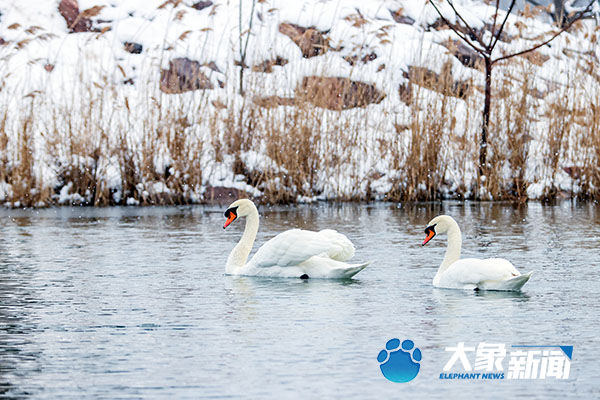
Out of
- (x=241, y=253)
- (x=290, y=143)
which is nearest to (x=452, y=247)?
(x=241, y=253)

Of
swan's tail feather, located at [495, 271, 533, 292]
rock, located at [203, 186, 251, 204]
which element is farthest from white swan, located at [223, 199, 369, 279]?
rock, located at [203, 186, 251, 204]

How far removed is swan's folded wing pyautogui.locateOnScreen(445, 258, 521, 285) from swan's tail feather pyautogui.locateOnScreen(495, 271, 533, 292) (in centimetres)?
5

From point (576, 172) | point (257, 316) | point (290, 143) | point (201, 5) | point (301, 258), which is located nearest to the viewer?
point (257, 316)

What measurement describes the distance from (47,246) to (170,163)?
5106 millimetres

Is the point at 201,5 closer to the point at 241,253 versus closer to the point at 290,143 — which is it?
the point at 290,143

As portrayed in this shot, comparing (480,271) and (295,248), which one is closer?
(480,271)

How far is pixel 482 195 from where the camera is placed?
18250 millimetres

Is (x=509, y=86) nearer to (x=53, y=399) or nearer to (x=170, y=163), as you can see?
(x=170, y=163)

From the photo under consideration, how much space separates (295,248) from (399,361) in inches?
134

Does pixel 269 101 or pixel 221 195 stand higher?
pixel 269 101

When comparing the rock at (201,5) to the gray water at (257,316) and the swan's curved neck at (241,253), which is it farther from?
the swan's curved neck at (241,253)

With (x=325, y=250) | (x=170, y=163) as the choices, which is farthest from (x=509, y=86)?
(x=325, y=250)

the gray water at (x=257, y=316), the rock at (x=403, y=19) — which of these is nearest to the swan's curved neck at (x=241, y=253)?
the gray water at (x=257, y=316)

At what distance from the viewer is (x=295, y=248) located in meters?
9.84
